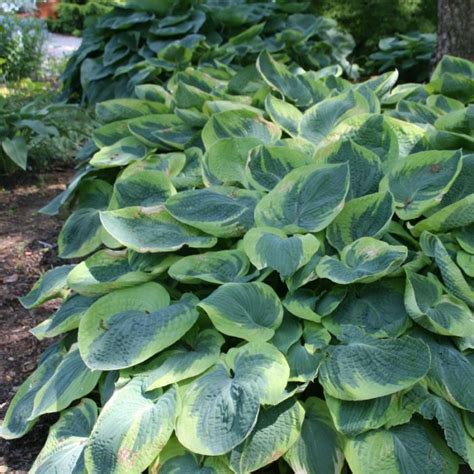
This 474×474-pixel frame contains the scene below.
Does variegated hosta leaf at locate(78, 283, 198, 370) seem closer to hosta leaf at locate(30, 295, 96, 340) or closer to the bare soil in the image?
hosta leaf at locate(30, 295, 96, 340)

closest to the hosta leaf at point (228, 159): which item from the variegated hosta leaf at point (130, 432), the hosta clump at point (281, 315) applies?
the hosta clump at point (281, 315)

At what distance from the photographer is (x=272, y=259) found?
1967 millimetres

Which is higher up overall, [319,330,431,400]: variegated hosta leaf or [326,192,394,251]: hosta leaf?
[326,192,394,251]: hosta leaf

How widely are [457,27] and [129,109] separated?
88.4 inches

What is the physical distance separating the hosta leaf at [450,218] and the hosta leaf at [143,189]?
0.86 m

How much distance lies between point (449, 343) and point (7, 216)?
3.06 metres

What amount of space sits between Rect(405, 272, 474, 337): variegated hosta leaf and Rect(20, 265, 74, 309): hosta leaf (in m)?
1.18

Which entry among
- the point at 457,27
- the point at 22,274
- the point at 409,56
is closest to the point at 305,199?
the point at 22,274

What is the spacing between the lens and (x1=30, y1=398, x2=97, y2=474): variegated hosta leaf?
1.88 meters

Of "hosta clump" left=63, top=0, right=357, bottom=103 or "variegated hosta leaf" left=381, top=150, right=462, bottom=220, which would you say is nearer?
"variegated hosta leaf" left=381, top=150, right=462, bottom=220

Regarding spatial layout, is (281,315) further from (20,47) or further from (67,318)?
(20,47)

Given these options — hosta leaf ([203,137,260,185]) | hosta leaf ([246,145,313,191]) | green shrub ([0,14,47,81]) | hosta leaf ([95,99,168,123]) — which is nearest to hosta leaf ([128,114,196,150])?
hosta leaf ([95,99,168,123])

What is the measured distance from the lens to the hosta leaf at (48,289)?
2.41m

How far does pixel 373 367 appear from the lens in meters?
1.81
